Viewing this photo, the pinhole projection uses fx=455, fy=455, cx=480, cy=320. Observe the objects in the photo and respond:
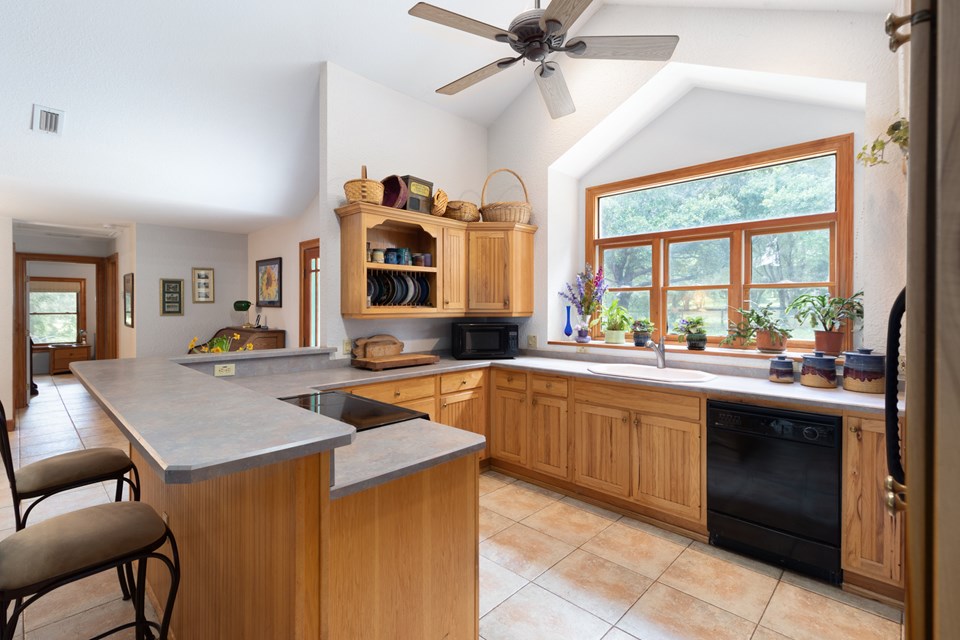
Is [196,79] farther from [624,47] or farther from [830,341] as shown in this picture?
[830,341]

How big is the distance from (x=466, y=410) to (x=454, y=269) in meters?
1.14

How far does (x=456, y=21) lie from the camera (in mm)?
2018

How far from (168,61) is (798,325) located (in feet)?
14.5

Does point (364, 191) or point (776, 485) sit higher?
point (364, 191)

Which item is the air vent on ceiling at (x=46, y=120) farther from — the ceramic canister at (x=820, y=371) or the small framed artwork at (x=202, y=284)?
the ceramic canister at (x=820, y=371)

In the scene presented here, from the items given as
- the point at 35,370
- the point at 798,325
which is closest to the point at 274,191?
the point at 798,325

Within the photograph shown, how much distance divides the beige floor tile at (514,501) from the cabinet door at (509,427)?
0.25m

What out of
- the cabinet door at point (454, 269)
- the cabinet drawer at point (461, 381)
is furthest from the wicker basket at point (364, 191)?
the cabinet drawer at point (461, 381)

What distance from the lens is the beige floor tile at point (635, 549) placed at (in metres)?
2.33

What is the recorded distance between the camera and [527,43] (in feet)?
6.86

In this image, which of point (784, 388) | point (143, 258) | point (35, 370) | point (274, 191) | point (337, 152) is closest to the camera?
point (784, 388)

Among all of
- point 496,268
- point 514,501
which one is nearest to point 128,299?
point 496,268

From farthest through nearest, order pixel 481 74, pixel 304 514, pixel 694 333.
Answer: pixel 694 333, pixel 481 74, pixel 304 514

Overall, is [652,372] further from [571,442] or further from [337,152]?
[337,152]
